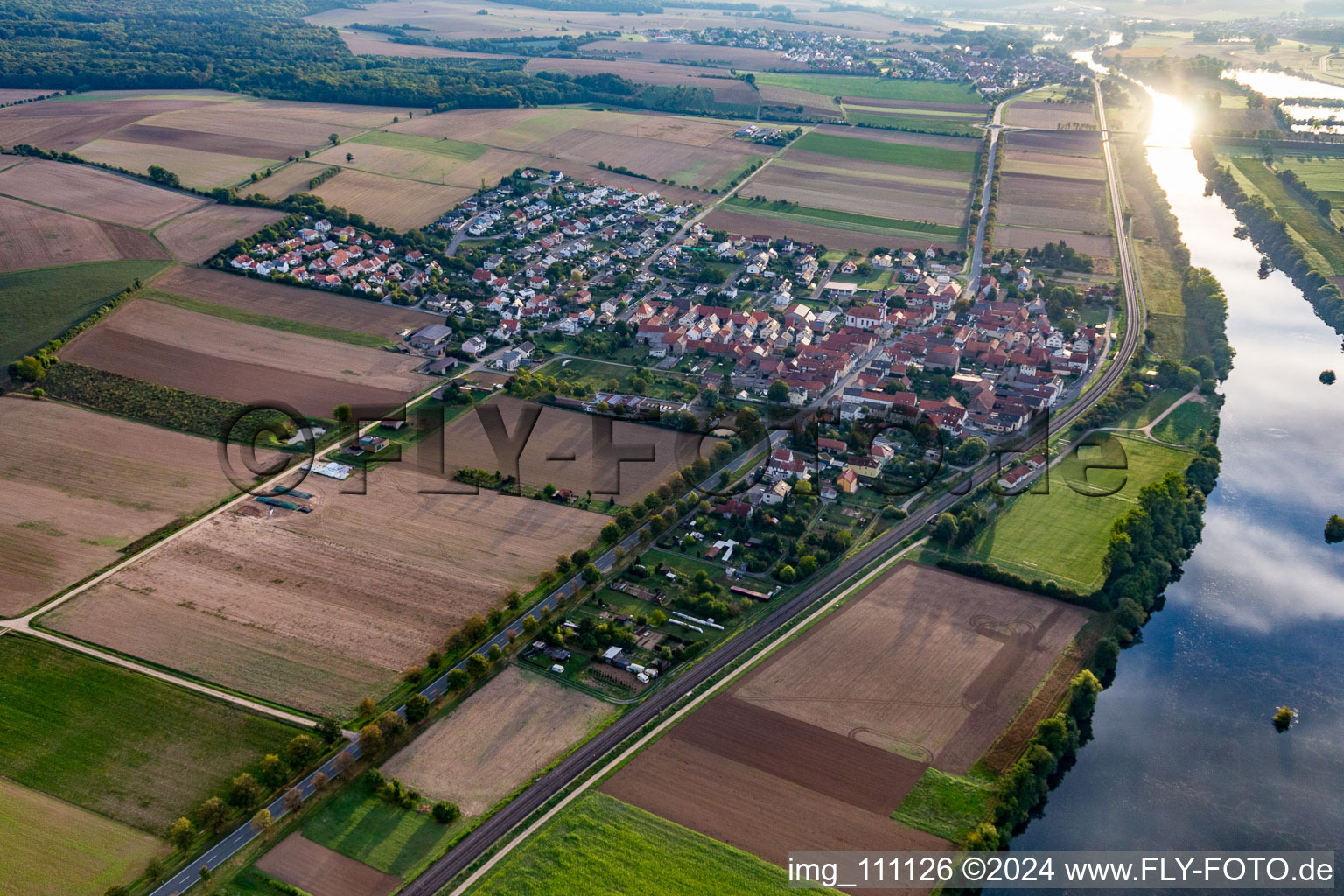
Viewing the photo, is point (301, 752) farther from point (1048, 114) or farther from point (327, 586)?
point (1048, 114)

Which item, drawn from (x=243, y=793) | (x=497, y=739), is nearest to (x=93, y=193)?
(x=243, y=793)

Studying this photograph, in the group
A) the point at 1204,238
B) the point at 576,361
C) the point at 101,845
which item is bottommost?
the point at 101,845

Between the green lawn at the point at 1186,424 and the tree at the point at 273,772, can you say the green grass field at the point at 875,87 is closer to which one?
the green lawn at the point at 1186,424

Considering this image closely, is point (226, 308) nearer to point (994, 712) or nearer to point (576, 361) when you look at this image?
point (576, 361)

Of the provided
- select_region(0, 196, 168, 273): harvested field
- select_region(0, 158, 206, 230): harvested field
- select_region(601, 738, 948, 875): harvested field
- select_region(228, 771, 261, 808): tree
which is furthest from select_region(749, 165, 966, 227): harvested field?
select_region(228, 771, 261, 808): tree

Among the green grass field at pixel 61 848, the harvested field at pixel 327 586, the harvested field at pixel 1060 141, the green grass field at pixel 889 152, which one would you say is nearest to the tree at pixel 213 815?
the green grass field at pixel 61 848

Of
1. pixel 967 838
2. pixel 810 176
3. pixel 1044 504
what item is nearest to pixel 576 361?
pixel 1044 504

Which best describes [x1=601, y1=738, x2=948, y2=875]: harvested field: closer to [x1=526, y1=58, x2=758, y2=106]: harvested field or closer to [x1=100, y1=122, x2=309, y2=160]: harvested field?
[x1=100, y1=122, x2=309, y2=160]: harvested field
